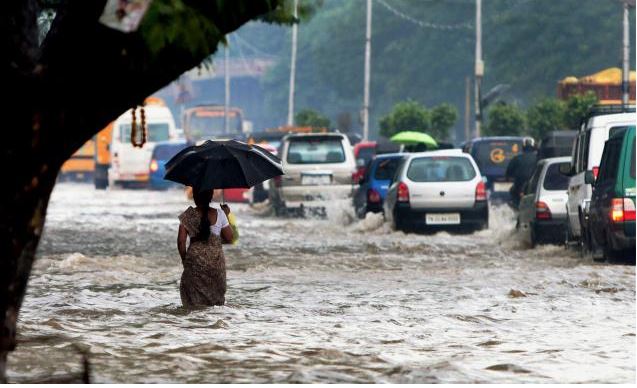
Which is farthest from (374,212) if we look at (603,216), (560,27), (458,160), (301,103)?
(301,103)

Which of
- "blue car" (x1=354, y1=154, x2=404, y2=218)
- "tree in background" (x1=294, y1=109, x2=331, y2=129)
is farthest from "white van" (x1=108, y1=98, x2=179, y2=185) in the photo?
"blue car" (x1=354, y1=154, x2=404, y2=218)

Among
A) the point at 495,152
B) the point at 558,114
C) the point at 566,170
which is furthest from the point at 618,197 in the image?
the point at 558,114

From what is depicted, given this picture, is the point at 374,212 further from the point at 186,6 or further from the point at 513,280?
the point at 186,6

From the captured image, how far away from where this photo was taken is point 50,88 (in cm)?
882

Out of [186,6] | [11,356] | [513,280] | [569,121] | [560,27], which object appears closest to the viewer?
[186,6]

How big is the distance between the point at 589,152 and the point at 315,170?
43.5 feet

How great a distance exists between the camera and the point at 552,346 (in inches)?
491

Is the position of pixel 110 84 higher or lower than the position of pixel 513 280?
higher

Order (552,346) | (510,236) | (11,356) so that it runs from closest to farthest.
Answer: (11,356) < (552,346) < (510,236)

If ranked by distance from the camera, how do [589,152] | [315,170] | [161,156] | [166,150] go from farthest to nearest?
[161,156] → [166,150] → [315,170] → [589,152]

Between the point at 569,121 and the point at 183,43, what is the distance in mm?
41765

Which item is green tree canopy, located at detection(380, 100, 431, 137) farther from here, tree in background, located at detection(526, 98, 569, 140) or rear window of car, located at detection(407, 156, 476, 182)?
rear window of car, located at detection(407, 156, 476, 182)

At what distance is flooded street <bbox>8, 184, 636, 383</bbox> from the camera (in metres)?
11.2

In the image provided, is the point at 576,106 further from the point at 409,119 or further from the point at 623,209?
the point at 623,209
